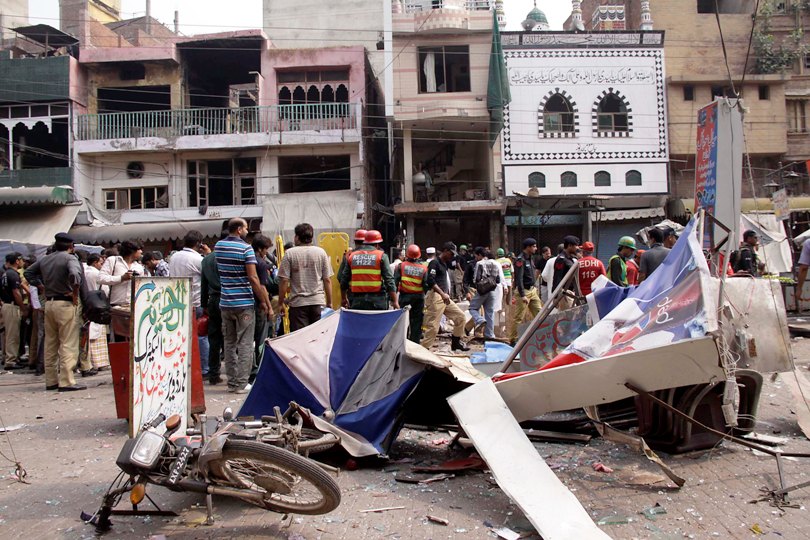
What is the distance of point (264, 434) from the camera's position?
146 inches

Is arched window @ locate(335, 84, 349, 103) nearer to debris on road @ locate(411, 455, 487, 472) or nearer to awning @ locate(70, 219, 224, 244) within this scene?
awning @ locate(70, 219, 224, 244)

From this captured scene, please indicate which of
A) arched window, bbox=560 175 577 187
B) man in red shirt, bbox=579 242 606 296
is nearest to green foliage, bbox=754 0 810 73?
arched window, bbox=560 175 577 187

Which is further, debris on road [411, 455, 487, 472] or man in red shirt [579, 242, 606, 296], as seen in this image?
man in red shirt [579, 242, 606, 296]

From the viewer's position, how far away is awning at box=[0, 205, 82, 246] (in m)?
19.2

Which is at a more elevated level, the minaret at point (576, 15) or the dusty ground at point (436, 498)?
the minaret at point (576, 15)

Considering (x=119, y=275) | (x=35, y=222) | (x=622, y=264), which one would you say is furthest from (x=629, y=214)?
(x=119, y=275)

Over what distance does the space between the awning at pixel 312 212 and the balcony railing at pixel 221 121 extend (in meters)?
2.58

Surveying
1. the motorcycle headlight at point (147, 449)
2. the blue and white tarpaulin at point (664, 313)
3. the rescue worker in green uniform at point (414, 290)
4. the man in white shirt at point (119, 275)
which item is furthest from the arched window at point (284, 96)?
the motorcycle headlight at point (147, 449)

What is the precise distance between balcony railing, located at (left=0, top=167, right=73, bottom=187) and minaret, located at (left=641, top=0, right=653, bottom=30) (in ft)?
76.2

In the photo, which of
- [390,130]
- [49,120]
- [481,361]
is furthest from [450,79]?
[481,361]

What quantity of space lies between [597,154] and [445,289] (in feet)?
58.7

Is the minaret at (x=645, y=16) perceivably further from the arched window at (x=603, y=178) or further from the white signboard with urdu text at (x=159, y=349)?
the white signboard with urdu text at (x=159, y=349)

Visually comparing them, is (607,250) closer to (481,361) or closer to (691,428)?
(481,361)

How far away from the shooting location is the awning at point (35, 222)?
1922 centimetres
